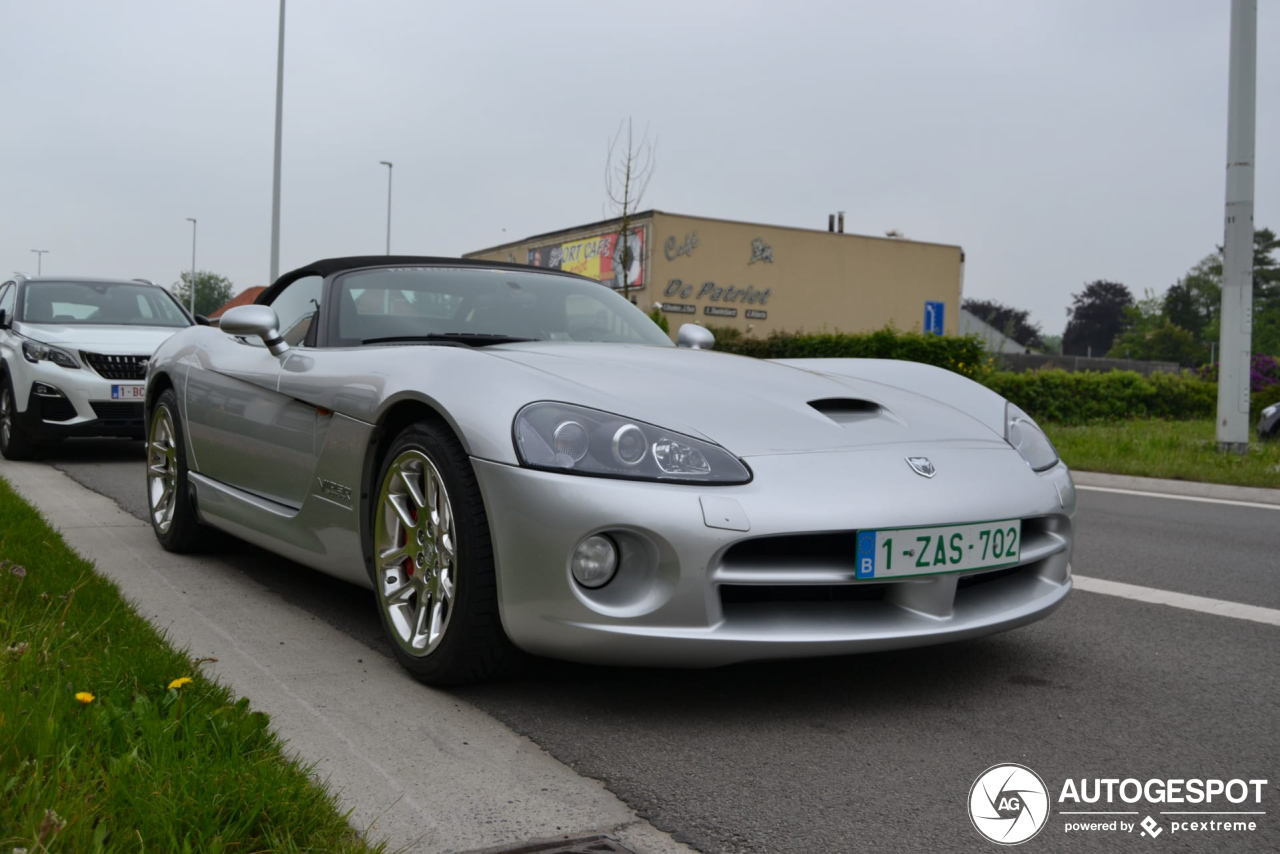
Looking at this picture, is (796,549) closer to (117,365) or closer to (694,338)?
(694,338)

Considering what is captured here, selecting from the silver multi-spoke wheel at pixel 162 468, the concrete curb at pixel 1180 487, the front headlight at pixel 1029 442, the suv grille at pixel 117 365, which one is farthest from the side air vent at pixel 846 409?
the suv grille at pixel 117 365

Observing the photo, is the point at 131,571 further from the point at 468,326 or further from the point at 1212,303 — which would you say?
the point at 1212,303

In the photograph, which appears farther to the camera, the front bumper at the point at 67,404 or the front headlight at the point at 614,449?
the front bumper at the point at 67,404

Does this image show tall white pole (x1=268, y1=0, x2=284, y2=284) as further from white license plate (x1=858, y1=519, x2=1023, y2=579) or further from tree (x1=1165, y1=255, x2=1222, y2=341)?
tree (x1=1165, y1=255, x2=1222, y2=341)

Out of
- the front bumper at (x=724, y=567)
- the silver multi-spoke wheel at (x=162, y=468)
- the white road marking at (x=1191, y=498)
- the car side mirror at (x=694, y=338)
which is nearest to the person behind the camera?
the front bumper at (x=724, y=567)

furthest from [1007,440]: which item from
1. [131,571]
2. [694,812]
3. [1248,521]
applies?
[1248,521]

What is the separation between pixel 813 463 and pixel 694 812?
98cm

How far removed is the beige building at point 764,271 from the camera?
39.6 metres

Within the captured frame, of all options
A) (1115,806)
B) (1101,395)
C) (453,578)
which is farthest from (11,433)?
(1101,395)

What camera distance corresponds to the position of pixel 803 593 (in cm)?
293

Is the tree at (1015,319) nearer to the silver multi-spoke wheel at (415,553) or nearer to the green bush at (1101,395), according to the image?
the green bush at (1101,395)

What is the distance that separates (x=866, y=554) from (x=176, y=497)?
3376 mm

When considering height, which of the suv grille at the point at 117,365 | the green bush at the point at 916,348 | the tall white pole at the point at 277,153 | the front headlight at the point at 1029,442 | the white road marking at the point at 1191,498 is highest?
the tall white pole at the point at 277,153

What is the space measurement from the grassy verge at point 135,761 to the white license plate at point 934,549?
136 centimetres
